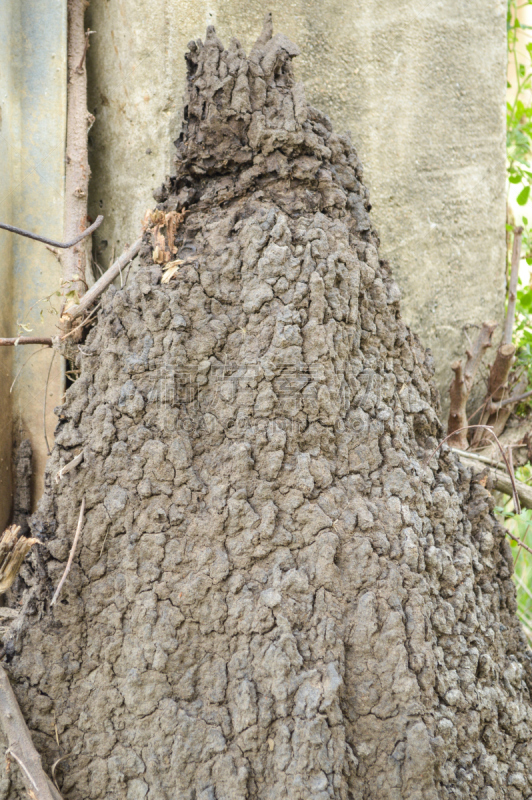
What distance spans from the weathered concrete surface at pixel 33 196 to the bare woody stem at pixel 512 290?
172 centimetres

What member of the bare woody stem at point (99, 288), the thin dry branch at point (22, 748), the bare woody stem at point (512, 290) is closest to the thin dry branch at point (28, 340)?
the bare woody stem at point (99, 288)

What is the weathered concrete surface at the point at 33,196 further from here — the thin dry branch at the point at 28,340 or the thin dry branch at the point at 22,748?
the thin dry branch at the point at 22,748

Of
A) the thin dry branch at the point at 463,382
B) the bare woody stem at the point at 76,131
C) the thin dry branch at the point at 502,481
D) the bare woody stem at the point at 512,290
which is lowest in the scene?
the thin dry branch at the point at 502,481

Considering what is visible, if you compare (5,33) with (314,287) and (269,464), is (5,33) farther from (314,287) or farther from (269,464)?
(269,464)

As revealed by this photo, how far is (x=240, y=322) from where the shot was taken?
1.61 meters

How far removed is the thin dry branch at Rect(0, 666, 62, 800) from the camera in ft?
4.47

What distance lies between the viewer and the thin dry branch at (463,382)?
7.89 feet

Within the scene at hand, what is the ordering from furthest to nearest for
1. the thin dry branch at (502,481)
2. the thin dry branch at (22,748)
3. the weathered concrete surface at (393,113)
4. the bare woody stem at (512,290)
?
1. the bare woody stem at (512,290)
2. the thin dry branch at (502,481)
3. the weathered concrete surface at (393,113)
4. the thin dry branch at (22,748)

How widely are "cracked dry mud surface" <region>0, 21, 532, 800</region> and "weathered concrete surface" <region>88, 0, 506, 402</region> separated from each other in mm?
404

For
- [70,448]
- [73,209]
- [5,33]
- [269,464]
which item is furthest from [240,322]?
[5,33]

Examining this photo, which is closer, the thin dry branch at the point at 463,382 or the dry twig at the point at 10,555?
the dry twig at the point at 10,555

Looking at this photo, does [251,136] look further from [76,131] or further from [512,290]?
[512,290]

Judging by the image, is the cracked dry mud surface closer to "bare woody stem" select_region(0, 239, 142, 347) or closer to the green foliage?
"bare woody stem" select_region(0, 239, 142, 347)

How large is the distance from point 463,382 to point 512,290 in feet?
1.68
